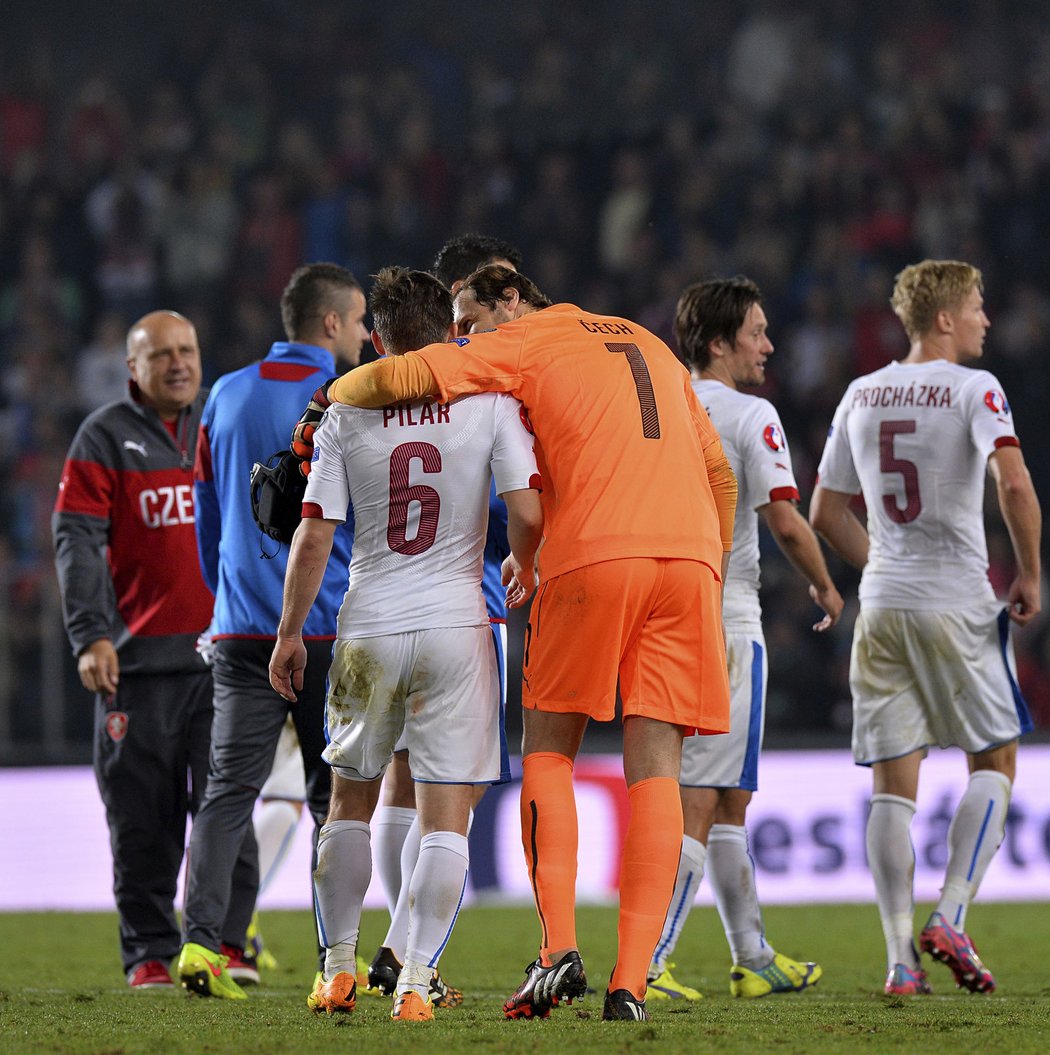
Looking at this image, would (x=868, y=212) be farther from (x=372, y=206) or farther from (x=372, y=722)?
(x=372, y=722)

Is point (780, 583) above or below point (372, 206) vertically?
below

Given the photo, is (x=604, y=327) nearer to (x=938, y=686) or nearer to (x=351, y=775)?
(x=351, y=775)

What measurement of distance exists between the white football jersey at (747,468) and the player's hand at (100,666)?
209 cm

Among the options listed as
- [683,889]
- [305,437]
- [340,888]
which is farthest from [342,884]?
[683,889]

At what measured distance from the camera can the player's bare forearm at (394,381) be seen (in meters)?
4.12

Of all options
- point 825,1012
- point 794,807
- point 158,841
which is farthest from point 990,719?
point 794,807

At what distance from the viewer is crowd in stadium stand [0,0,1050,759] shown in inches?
541

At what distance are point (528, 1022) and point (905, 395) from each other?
2.55 metres

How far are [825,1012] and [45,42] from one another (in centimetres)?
1512

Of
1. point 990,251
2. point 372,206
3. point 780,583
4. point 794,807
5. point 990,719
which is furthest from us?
point 372,206

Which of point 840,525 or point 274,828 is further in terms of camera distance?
point 274,828

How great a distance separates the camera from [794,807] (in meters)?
9.42

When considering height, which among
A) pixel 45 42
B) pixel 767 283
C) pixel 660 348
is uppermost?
pixel 45 42

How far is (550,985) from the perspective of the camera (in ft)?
12.9
